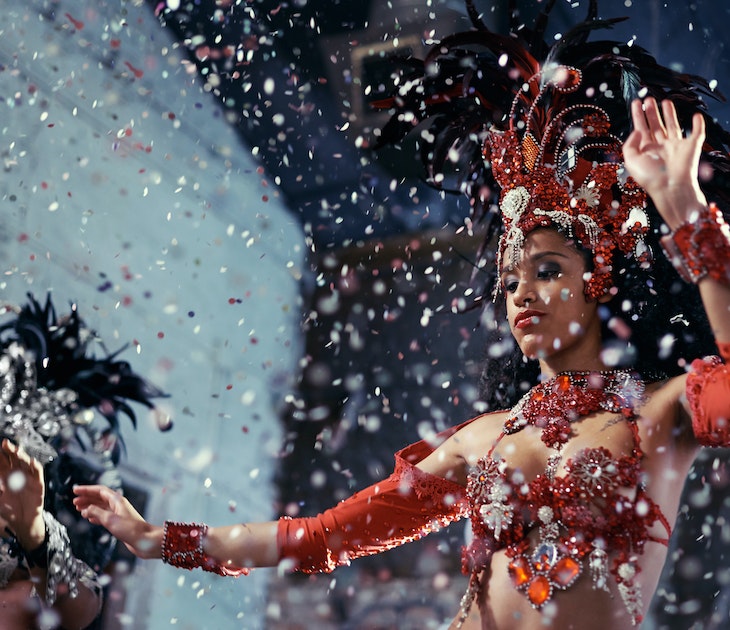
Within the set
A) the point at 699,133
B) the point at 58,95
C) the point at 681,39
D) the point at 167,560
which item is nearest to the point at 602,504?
the point at 699,133

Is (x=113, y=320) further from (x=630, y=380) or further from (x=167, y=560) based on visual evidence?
(x=630, y=380)

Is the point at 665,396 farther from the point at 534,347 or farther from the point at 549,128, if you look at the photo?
the point at 549,128

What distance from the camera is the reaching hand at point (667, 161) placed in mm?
1777

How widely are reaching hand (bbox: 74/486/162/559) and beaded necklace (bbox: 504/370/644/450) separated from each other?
90 centimetres

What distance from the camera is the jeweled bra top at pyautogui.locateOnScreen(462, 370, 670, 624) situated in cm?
191

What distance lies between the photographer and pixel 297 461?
18.9 ft

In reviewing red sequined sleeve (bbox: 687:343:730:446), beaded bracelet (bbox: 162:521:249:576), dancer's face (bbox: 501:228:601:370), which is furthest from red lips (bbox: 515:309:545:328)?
beaded bracelet (bbox: 162:521:249:576)

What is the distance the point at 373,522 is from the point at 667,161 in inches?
43.7

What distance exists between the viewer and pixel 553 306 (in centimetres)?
217

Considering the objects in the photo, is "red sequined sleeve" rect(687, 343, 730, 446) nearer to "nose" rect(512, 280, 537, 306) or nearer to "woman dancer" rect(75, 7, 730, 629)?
"woman dancer" rect(75, 7, 730, 629)

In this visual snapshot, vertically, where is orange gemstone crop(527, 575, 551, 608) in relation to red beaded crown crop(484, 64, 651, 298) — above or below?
below

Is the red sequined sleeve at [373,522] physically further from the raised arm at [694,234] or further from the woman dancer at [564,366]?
the raised arm at [694,234]

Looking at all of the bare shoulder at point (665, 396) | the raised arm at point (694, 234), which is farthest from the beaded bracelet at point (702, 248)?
the bare shoulder at point (665, 396)

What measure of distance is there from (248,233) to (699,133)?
158 inches
